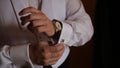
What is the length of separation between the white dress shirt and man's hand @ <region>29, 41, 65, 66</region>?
0.09 ft

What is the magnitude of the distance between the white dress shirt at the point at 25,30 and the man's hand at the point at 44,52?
0.03m

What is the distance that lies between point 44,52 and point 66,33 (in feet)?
0.34

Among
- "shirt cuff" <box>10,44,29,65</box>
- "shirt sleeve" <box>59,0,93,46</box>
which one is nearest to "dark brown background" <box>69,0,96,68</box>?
"shirt sleeve" <box>59,0,93,46</box>

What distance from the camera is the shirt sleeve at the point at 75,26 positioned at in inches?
25.5

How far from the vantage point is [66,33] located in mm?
639

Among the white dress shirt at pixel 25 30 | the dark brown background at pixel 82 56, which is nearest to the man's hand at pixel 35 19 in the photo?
the white dress shirt at pixel 25 30

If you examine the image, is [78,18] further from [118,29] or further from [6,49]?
[118,29]

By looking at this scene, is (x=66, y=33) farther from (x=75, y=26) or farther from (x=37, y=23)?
(x=37, y=23)

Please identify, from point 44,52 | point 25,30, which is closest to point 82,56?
point 25,30

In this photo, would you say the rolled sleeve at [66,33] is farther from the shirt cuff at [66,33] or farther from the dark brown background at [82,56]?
the dark brown background at [82,56]

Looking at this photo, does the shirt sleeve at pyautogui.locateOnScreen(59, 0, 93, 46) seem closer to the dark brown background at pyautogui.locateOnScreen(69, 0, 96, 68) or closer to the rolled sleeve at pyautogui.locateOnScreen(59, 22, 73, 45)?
the rolled sleeve at pyautogui.locateOnScreen(59, 22, 73, 45)

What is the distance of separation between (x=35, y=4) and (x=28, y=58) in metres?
0.20

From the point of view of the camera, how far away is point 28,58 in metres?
0.61

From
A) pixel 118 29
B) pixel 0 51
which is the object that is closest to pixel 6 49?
pixel 0 51
